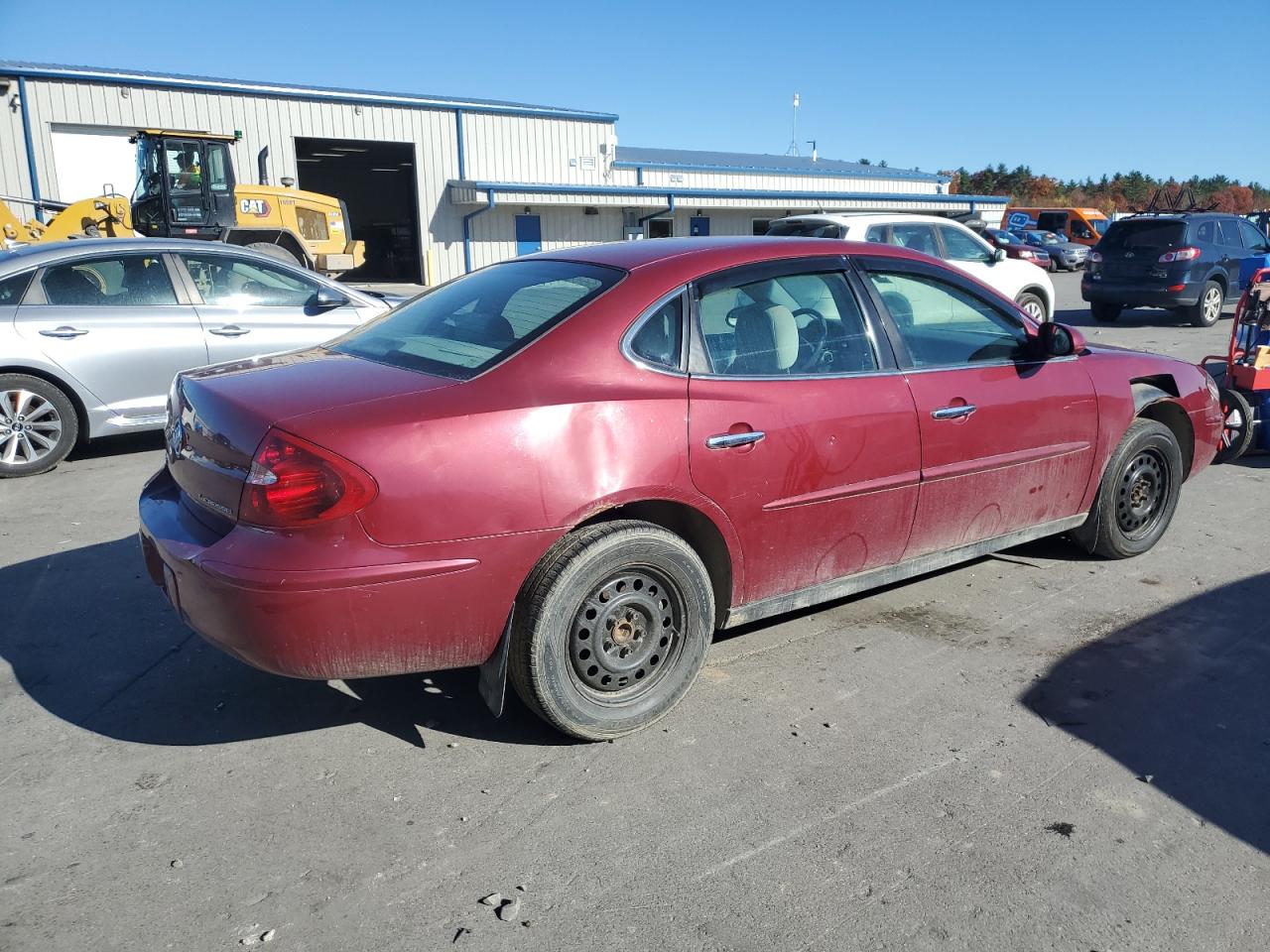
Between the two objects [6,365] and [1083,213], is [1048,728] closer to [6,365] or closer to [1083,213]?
[6,365]

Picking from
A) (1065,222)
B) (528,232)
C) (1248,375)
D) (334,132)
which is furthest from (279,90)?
(1065,222)

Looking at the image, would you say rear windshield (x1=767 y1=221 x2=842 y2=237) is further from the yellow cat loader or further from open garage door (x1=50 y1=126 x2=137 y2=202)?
open garage door (x1=50 y1=126 x2=137 y2=202)

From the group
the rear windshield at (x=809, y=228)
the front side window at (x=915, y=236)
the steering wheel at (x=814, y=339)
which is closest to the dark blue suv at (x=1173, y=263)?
the front side window at (x=915, y=236)

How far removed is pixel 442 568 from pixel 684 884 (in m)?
1.11

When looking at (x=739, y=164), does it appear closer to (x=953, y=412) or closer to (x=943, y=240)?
(x=943, y=240)

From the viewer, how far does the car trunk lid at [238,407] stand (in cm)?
296

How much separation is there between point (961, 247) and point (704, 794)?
34.7 ft

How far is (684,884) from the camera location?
101 inches

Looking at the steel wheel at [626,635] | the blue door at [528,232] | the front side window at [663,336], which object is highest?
the blue door at [528,232]

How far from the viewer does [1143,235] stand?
15711 millimetres

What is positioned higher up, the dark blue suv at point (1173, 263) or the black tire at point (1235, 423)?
the dark blue suv at point (1173, 263)

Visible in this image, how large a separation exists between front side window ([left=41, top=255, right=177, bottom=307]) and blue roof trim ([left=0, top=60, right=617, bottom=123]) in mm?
20058

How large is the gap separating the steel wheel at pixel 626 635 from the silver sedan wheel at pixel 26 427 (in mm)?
5339

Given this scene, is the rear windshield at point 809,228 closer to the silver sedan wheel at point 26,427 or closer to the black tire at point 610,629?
the silver sedan wheel at point 26,427
